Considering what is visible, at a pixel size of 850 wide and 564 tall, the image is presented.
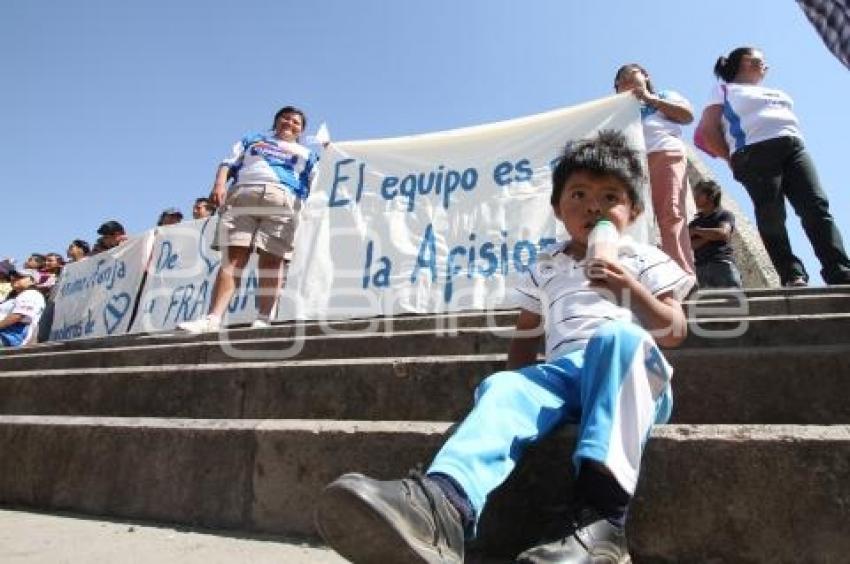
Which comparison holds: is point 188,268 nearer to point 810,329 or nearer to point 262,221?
point 262,221

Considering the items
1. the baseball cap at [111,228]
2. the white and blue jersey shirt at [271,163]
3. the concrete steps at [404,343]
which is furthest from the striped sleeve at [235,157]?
the baseball cap at [111,228]

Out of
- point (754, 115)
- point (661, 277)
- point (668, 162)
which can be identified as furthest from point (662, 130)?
point (661, 277)

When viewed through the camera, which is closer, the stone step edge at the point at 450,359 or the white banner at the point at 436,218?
the stone step edge at the point at 450,359

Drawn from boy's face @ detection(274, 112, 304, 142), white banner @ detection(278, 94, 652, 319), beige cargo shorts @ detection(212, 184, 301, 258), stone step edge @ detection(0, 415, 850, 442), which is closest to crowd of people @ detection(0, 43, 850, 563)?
stone step edge @ detection(0, 415, 850, 442)

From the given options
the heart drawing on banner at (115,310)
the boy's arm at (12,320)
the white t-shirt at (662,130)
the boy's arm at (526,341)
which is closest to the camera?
the boy's arm at (526,341)

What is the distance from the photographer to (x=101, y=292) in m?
7.92

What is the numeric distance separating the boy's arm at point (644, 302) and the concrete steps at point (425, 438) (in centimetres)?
30

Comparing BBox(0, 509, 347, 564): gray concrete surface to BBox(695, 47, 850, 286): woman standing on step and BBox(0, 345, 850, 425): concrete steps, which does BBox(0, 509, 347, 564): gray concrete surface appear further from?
BBox(695, 47, 850, 286): woman standing on step

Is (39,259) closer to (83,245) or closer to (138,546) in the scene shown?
(83,245)

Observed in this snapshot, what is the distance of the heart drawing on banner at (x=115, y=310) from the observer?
749cm

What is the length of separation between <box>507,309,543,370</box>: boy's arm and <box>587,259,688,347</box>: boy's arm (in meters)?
0.33

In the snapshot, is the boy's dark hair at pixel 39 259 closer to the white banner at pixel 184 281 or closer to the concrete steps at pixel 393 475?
the white banner at pixel 184 281

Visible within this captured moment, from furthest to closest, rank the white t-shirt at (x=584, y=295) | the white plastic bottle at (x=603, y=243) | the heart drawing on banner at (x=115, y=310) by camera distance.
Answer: the heart drawing on banner at (x=115, y=310) → the white t-shirt at (x=584, y=295) → the white plastic bottle at (x=603, y=243)

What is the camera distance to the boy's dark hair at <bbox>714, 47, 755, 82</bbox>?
14.2 feet
